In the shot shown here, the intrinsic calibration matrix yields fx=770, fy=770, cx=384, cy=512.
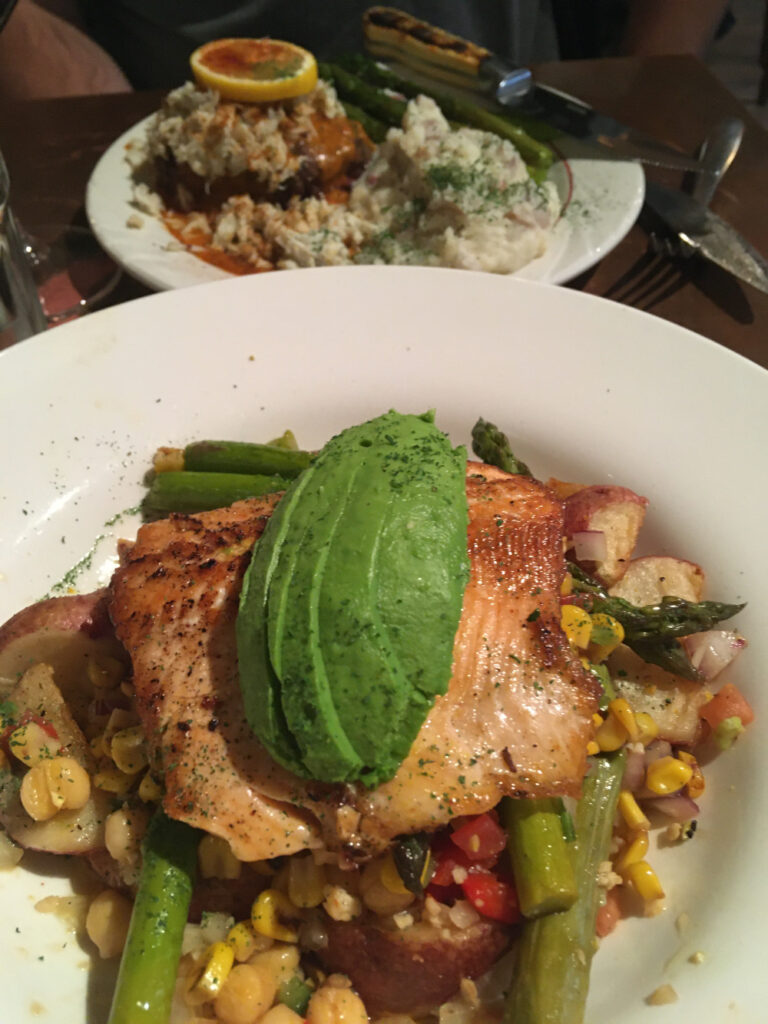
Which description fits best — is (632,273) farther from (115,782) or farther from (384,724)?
(115,782)

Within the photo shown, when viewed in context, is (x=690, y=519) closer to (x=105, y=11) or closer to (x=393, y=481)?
(x=393, y=481)

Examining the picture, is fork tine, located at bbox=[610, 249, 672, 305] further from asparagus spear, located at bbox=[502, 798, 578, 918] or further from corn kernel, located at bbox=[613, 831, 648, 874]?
asparagus spear, located at bbox=[502, 798, 578, 918]

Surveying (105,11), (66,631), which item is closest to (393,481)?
(66,631)

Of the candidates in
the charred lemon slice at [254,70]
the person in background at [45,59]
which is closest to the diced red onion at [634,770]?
the charred lemon slice at [254,70]

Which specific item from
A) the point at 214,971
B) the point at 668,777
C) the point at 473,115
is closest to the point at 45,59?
the point at 473,115

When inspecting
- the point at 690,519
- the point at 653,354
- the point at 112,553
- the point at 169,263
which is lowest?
the point at 112,553

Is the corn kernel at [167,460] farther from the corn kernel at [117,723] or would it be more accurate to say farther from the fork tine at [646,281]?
the fork tine at [646,281]
